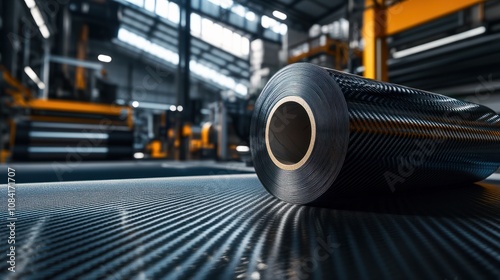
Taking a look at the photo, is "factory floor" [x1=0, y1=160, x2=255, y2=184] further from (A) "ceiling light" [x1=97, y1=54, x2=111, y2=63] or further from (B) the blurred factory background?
(A) "ceiling light" [x1=97, y1=54, x2=111, y2=63]

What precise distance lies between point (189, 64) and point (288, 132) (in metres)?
4.42

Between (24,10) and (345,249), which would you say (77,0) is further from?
(345,249)

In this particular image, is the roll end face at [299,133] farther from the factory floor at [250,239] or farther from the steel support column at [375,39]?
the steel support column at [375,39]

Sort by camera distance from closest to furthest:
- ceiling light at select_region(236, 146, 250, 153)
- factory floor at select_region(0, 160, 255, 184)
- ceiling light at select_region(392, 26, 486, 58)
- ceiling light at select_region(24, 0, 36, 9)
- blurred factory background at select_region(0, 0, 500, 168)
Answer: factory floor at select_region(0, 160, 255, 184) < blurred factory background at select_region(0, 0, 500, 168) < ceiling light at select_region(392, 26, 486, 58) < ceiling light at select_region(236, 146, 250, 153) < ceiling light at select_region(24, 0, 36, 9)

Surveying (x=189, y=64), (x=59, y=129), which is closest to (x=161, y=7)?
(x=189, y=64)

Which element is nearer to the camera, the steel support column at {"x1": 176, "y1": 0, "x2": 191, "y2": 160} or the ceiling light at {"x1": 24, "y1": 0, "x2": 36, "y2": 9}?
the steel support column at {"x1": 176, "y1": 0, "x2": 191, "y2": 160}

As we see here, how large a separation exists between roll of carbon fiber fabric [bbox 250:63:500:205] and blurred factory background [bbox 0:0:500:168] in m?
1.74

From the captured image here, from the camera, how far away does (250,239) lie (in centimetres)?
61

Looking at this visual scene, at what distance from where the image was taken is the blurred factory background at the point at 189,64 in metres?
3.49

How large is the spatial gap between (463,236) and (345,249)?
11.9 inches

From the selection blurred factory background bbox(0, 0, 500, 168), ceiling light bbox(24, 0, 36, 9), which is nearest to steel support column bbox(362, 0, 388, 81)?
blurred factory background bbox(0, 0, 500, 168)

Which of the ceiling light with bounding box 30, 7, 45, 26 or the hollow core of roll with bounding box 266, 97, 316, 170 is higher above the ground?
the ceiling light with bounding box 30, 7, 45, 26

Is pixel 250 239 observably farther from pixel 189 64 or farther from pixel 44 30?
pixel 44 30

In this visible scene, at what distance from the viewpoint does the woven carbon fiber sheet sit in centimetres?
45
